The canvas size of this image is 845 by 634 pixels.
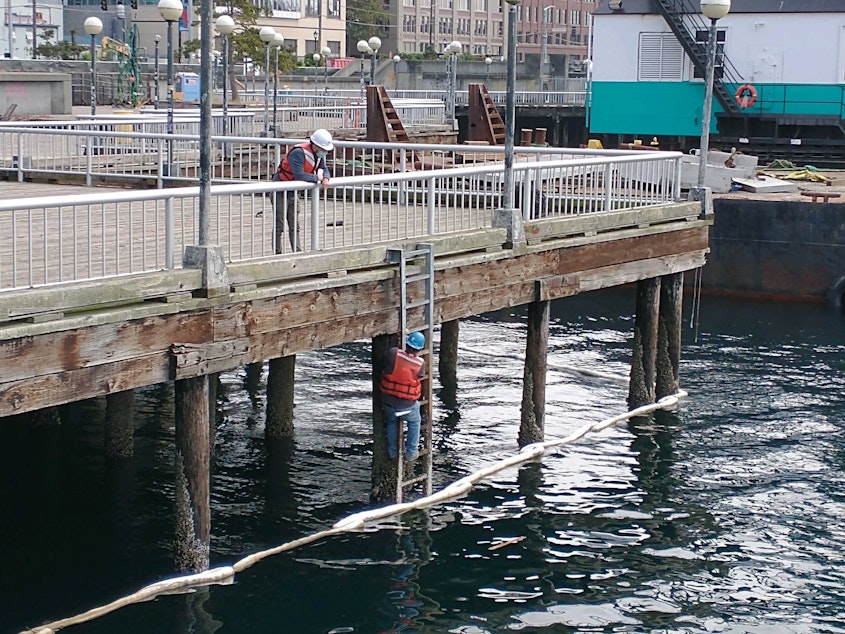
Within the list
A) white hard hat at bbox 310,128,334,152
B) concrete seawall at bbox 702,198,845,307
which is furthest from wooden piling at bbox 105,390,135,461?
concrete seawall at bbox 702,198,845,307

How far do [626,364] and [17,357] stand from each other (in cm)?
1779

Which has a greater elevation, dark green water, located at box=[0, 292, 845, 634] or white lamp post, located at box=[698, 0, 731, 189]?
white lamp post, located at box=[698, 0, 731, 189]

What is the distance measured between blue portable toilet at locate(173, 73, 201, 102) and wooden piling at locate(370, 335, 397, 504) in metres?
51.3

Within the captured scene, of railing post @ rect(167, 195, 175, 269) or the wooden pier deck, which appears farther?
railing post @ rect(167, 195, 175, 269)

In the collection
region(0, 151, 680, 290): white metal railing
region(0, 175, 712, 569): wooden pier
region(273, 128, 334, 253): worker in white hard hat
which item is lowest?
region(0, 175, 712, 569): wooden pier

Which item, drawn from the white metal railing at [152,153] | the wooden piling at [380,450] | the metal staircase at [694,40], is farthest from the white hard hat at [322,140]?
the metal staircase at [694,40]

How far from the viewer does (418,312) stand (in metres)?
17.2

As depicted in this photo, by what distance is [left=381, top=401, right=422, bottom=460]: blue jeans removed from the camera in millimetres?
16688

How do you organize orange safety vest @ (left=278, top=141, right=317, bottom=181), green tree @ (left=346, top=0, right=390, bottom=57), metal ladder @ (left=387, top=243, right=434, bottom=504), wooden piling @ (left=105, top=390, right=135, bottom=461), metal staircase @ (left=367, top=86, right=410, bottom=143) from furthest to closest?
green tree @ (left=346, top=0, right=390, bottom=57) < metal staircase @ (left=367, top=86, right=410, bottom=143) < wooden piling @ (left=105, top=390, right=135, bottom=461) < metal ladder @ (left=387, top=243, right=434, bottom=504) < orange safety vest @ (left=278, top=141, right=317, bottom=181)

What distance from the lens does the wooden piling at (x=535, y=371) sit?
19.8 metres

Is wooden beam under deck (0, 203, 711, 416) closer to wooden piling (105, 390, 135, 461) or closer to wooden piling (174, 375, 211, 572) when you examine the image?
wooden piling (174, 375, 211, 572)

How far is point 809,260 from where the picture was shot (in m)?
36.9

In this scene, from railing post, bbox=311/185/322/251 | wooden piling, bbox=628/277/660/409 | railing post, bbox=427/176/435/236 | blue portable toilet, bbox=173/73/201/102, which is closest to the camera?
railing post, bbox=311/185/322/251

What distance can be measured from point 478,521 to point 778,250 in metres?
21.9
